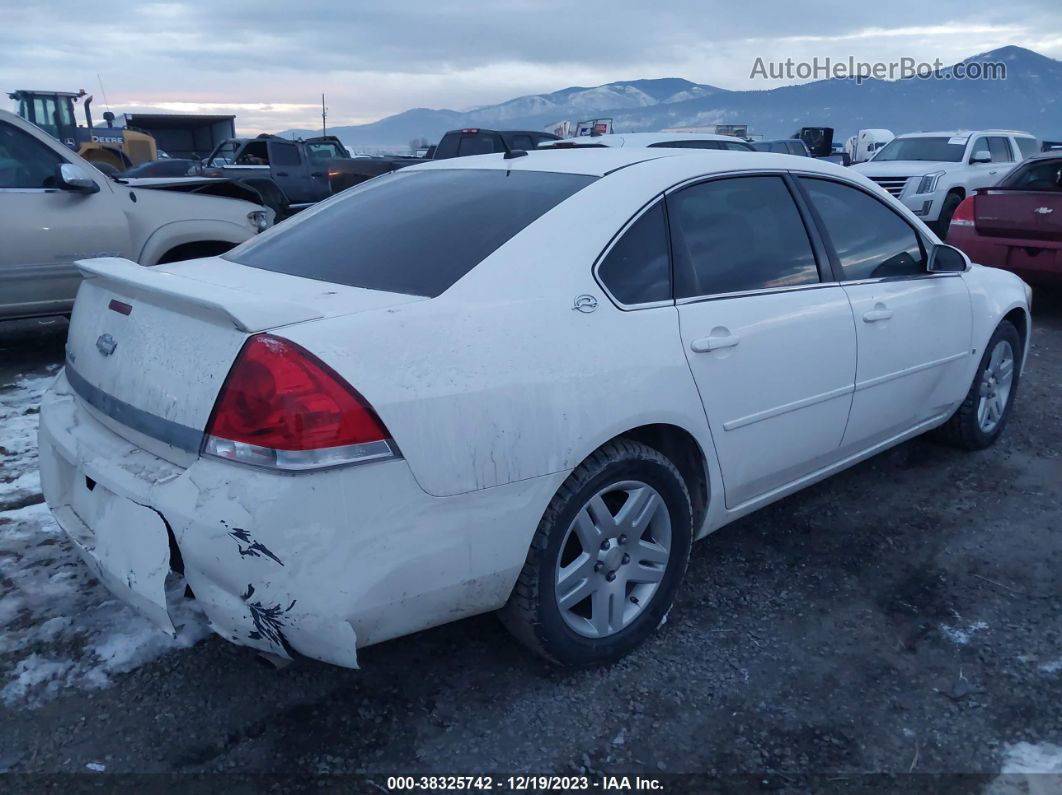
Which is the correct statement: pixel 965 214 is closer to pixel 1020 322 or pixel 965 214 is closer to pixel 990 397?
pixel 1020 322

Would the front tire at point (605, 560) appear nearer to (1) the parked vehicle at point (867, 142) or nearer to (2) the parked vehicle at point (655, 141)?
(2) the parked vehicle at point (655, 141)

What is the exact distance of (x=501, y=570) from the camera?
87.0 inches

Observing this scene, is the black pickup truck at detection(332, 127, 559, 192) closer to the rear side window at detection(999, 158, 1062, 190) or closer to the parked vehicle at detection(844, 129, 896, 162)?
the rear side window at detection(999, 158, 1062, 190)

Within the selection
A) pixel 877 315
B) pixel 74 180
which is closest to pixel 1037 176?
pixel 877 315

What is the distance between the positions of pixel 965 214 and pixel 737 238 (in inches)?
257

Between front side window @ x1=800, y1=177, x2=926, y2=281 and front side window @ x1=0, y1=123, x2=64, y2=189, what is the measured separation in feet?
17.2

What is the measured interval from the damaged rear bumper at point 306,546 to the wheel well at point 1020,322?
343cm

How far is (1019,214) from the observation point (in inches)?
304

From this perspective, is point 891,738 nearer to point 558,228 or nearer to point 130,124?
point 558,228

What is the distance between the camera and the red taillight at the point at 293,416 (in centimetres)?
189

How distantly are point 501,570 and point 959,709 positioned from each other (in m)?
1.42

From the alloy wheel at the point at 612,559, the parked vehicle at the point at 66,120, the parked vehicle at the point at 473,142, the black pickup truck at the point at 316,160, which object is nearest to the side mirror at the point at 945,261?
the alloy wheel at the point at 612,559

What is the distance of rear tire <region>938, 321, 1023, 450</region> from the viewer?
4.27m

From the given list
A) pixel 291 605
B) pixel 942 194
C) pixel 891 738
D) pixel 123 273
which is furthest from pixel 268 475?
pixel 942 194
